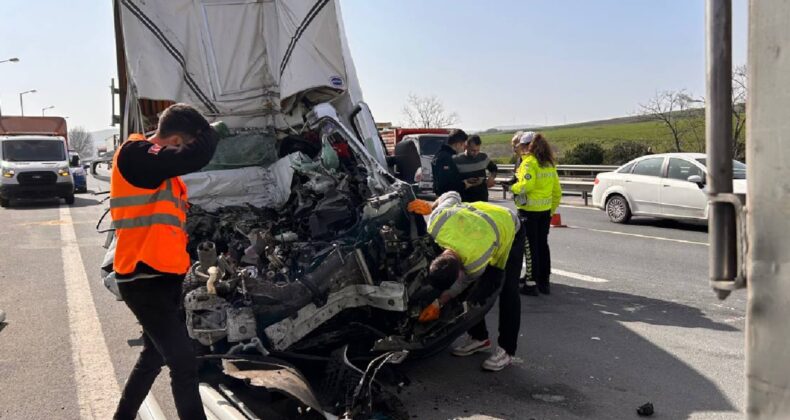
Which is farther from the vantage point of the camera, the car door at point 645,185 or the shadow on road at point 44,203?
the shadow on road at point 44,203

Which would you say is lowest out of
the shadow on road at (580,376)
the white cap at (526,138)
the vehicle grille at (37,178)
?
the shadow on road at (580,376)

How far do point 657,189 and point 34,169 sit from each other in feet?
55.5

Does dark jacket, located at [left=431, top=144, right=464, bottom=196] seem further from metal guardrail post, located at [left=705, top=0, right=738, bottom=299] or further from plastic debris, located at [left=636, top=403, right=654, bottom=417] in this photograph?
metal guardrail post, located at [left=705, top=0, right=738, bottom=299]

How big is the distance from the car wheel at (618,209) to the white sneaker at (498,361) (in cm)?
912

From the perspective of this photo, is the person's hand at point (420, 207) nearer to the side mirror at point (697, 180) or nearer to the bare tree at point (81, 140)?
the side mirror at point (697, 180)

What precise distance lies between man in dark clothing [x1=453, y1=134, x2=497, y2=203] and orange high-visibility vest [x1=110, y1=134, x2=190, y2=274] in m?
4.03

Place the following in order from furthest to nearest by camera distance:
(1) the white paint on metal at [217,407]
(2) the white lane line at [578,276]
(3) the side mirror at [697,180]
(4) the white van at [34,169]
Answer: (4) the white van at [34,169]
(3) the side mirror at [697,180]
(2) the white lane line at [578,276]
(1) the white paint on metal at [217,407]

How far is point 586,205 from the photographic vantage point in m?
17.8

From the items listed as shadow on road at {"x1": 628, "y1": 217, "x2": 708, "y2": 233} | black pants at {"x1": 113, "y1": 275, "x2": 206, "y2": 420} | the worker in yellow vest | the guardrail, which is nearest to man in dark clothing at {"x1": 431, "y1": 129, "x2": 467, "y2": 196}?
the worker in yellow vest

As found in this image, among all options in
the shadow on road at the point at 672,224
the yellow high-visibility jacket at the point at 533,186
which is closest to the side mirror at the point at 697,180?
the shadow on road at the point at 672,224

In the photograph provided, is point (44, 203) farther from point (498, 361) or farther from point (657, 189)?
point (498, 361)

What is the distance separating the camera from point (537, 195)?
685 cm

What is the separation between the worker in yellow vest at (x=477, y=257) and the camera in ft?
12.8

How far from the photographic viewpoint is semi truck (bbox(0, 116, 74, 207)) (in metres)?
18.8
